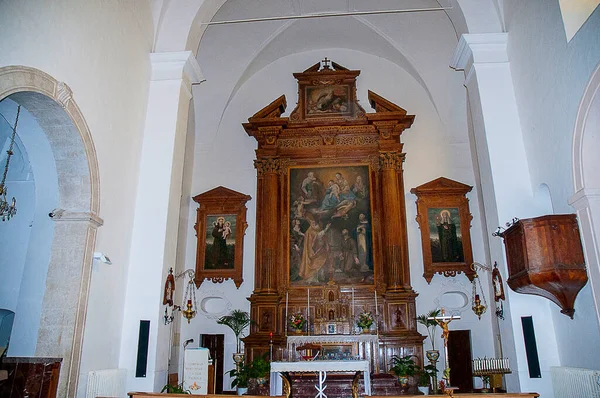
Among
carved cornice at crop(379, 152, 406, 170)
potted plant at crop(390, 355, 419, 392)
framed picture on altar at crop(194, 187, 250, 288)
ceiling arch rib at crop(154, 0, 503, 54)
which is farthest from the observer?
carved cornice at crop(379, 152, 406, 170)

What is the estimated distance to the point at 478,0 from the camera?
8.77 m

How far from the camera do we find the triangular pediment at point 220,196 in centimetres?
1216

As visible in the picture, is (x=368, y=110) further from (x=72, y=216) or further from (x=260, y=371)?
(x=72, y=216)

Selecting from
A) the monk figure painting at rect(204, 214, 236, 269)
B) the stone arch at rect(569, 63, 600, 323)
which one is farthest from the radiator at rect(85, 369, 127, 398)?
the stone arch at rect(569, 63, 600, 323)

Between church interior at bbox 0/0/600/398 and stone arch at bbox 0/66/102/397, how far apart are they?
1.2 inches

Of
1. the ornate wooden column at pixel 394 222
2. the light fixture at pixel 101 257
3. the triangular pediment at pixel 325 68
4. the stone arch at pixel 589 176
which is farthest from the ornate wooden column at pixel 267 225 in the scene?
the stone arch at pixel 589 176

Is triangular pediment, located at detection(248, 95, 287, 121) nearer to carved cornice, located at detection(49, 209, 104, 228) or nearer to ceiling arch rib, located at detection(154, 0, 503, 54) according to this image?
ceiling arch rib, located at detection(154, 0, 503, 54)

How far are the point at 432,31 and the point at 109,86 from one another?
303 inches

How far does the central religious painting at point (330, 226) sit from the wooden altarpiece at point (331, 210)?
0.08ft

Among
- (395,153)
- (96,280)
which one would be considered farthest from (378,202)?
(96,280)

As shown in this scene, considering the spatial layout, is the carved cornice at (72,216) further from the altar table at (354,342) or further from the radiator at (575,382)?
the radiator at (575,382)

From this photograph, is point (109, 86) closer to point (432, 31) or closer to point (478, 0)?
point (478, 0)

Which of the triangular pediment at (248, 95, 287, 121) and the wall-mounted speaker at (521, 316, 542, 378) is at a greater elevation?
the triangular pediment at (248, 95, 287, 121)

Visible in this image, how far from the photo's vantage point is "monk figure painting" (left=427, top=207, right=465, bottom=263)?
1132cm
